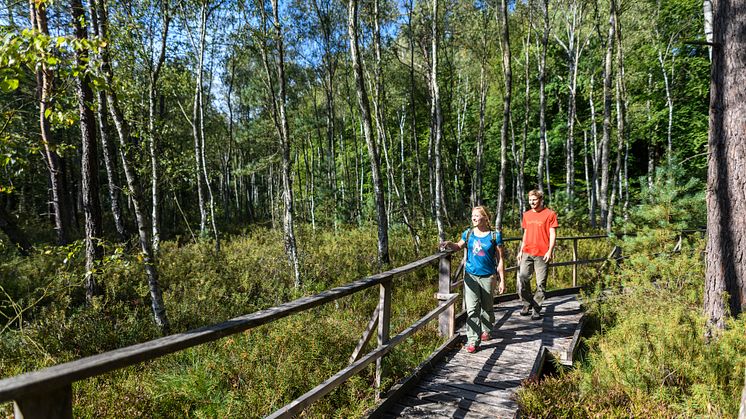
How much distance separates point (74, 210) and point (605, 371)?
29719 mm

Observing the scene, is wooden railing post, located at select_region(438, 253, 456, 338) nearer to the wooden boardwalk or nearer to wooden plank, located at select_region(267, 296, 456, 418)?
the wooden boardwalk

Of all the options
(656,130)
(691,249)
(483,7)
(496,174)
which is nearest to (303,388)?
Answer: (691,249)

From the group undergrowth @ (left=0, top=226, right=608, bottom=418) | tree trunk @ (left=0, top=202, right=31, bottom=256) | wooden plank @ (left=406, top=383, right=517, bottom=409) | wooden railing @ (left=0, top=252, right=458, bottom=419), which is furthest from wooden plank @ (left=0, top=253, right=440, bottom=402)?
tree trunk @ (left=0, top=202, right=31, bottom=256)

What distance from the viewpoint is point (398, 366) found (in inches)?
180

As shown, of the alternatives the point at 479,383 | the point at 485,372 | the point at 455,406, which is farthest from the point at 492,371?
the point at 455,406

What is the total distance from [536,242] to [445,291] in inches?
74.6

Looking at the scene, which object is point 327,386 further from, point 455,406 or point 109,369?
point 109,369

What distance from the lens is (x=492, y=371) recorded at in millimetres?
4301

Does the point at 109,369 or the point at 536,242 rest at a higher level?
the point at 109,369

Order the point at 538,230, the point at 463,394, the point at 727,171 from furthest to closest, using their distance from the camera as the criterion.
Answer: the point at 538,230, the point at 727,171, the point at 463,394

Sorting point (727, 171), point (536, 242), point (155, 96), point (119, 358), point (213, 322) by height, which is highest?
point (155, 96)

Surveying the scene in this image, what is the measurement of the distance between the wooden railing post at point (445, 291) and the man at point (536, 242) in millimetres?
1593

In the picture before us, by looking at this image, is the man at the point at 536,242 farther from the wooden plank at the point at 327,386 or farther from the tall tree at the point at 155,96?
the tall tree at the point at 155,96

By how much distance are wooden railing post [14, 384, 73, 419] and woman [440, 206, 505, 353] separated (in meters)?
3.87
